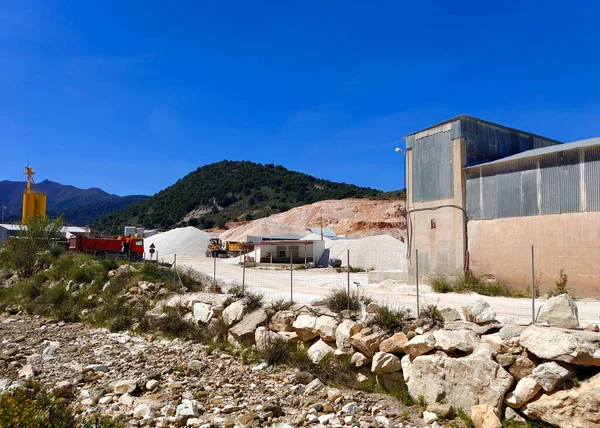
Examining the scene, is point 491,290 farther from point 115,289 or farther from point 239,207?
point 239,207

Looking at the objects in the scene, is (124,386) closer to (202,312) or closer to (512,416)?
(202,312)

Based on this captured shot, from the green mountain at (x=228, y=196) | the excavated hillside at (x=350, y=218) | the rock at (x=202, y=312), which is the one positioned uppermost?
the green mountain at (x=228, y=196)

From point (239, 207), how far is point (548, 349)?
106962 millimetres

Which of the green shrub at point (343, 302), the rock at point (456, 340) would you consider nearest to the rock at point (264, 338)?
the green shrub at point (343, 302)

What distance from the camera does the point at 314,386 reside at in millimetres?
9164

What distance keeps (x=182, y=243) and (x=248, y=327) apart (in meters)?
48.7

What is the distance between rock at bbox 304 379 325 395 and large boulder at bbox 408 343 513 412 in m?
1.86

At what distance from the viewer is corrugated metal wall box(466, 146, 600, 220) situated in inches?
559

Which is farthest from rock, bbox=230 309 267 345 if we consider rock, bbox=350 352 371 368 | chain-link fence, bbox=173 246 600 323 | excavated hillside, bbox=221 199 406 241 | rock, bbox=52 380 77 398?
excavated hillside, bbox=221 199 406 241

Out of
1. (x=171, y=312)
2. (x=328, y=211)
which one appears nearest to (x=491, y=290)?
(x=171, y=312)

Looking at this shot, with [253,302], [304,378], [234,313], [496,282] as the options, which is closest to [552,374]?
[304,378]

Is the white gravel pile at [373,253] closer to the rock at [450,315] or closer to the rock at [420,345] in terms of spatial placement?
A: the rock at [450,315]

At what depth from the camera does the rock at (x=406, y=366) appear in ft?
28.0

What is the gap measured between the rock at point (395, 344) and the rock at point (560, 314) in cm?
248
